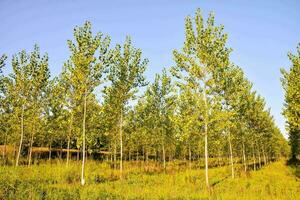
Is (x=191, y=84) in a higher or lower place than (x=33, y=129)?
higher

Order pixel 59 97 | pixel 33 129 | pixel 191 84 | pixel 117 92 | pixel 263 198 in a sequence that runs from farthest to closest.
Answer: pixel 59 97 → pixel 33 129 → pixel 117 92 → pixel 191 84 → pixel 263 198

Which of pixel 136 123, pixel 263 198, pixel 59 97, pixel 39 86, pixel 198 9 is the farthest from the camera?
pixel 136 123

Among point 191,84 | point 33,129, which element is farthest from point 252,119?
point 33,129

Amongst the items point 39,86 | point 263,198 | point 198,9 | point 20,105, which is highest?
point 198,9

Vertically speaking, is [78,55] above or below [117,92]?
above

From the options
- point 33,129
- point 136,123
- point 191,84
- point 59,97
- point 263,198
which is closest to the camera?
point 263,198

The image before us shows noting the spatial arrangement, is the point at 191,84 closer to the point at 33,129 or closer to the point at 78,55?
the point at 78,55

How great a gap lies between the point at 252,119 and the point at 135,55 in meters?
21.5

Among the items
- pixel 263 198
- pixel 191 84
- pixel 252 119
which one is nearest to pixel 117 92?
pixel 191 84

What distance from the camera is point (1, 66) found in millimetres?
26438

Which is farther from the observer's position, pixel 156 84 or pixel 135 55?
pixel 156 84

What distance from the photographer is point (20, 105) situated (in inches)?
1169

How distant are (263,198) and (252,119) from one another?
25.3 metres

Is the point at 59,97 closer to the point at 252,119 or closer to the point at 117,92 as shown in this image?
the point at 117,92
